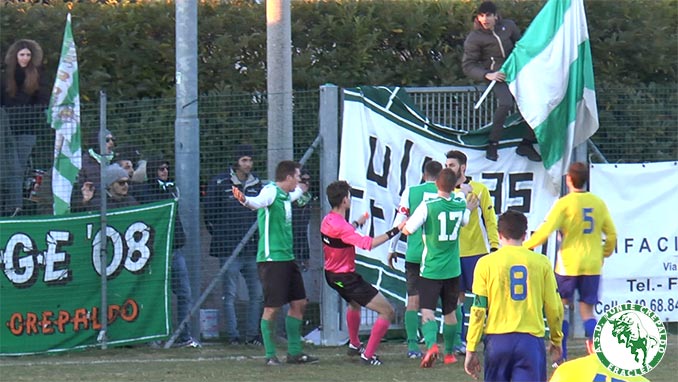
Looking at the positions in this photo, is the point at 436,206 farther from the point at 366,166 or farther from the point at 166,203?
the point at 166,203

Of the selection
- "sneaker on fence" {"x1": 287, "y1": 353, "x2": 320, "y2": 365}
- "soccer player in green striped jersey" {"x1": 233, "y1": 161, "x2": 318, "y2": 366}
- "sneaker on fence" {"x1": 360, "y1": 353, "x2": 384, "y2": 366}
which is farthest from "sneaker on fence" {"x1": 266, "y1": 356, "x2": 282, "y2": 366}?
"sneaker on fence" {"x1": 360, "y1": 353, "x2": 384, "y2": 366}

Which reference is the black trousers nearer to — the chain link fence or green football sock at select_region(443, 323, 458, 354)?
the chain link fence

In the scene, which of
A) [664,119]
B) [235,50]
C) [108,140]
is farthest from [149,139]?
[664,119]

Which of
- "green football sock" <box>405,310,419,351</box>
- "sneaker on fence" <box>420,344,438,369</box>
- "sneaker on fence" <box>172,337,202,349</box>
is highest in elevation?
"green football sock" <box>405,310,419,351</box>

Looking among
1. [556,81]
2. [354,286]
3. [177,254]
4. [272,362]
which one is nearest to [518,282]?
[354,286]

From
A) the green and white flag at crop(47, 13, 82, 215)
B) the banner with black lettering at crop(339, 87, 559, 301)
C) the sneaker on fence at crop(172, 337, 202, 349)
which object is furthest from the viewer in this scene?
the banner with black lettering at crop(339, 87, 559, 301)

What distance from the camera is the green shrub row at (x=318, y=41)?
538 inches

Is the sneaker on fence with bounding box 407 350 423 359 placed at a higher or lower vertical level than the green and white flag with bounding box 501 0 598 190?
lower

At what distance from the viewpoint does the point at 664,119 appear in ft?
45.5

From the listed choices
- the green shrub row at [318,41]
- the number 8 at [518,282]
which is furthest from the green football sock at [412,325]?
the number 8 at [518,282]

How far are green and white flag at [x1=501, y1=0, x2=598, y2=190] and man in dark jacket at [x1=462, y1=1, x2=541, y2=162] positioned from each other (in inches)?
5.9

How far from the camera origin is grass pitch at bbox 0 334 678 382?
1043cm

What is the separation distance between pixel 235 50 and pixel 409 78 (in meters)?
2.07

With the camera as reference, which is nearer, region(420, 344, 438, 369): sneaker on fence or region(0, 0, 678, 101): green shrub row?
region(420, 344, 438, 369): sneaker on fence
